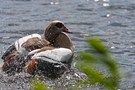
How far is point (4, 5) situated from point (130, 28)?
488 centimetres

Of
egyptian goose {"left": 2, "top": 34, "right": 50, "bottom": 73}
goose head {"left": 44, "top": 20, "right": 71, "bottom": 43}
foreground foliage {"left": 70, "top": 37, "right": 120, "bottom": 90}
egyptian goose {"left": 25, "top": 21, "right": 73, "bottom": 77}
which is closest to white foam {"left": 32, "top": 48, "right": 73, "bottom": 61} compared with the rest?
egyptian goose {"left": 25, "top": 21, "right": 73, "bottom": 77}

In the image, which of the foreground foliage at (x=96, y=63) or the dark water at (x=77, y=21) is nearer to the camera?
the foreground foliage at (x=96, y=63)

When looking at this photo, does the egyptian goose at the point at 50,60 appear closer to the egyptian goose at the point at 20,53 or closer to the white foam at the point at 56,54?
the white foam at the point at 56,54

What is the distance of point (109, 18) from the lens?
1396 cm

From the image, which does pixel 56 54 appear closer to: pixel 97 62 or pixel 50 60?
pixel 50 60

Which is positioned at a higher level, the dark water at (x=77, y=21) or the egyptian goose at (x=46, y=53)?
the egyptian goose at (x=46, y=53)

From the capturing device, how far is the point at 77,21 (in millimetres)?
13664

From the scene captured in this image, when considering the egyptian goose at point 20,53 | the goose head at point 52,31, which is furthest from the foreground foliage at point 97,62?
the goose head at point 52,31

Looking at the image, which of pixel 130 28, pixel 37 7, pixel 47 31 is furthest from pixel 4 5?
pixel 47 31

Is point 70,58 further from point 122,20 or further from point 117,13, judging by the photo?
point 117,13

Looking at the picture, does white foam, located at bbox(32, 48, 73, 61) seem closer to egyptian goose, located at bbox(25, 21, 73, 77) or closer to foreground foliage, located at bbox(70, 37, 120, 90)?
egyptian goose, located at bbox(25, 21, 73, 77)

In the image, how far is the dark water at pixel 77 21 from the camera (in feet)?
33.5

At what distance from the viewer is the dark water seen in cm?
1021

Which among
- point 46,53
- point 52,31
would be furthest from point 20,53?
point 52,31
